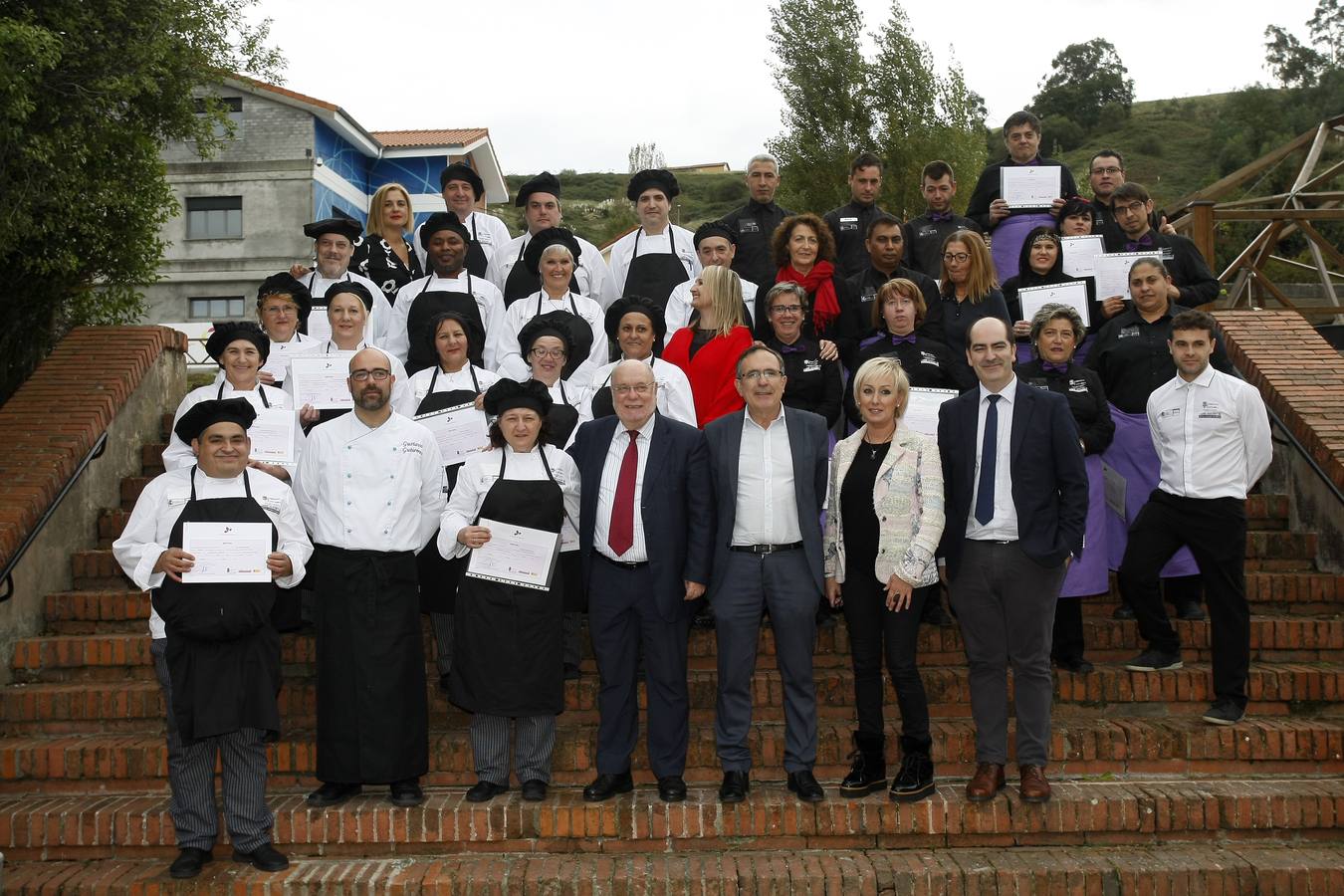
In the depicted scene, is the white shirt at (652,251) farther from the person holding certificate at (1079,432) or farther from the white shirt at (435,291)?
the person holding certificate at (1079,432)

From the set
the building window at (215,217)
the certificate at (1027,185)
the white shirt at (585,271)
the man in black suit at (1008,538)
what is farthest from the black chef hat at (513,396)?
the building window at (215,217)

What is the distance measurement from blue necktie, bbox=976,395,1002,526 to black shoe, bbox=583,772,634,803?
7.45ft

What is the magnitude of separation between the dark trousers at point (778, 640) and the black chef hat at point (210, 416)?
8.31 feet

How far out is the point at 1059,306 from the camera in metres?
6.78

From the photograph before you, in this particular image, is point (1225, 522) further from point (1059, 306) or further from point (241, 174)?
point (241, 174)

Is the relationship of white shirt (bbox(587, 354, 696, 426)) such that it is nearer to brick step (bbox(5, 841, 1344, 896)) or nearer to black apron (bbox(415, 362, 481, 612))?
black apron (bbox(415, 362, 481, 612))

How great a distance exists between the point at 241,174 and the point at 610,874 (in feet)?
113

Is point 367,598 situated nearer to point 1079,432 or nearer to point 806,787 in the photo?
point 806,787

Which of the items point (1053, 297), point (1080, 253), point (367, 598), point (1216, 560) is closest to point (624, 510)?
point (367, 598)

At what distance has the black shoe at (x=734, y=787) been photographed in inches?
221

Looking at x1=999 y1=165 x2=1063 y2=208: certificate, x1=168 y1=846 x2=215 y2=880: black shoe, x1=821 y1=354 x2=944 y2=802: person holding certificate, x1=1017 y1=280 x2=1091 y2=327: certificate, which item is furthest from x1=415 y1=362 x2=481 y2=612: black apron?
x1=999 y1=165 x2=1063 y2=208: certificate

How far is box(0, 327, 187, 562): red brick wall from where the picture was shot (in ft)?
22.0

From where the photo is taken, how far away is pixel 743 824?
5543 mm

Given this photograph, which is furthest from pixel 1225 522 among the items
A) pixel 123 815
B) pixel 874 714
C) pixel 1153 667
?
pixel 123 815
